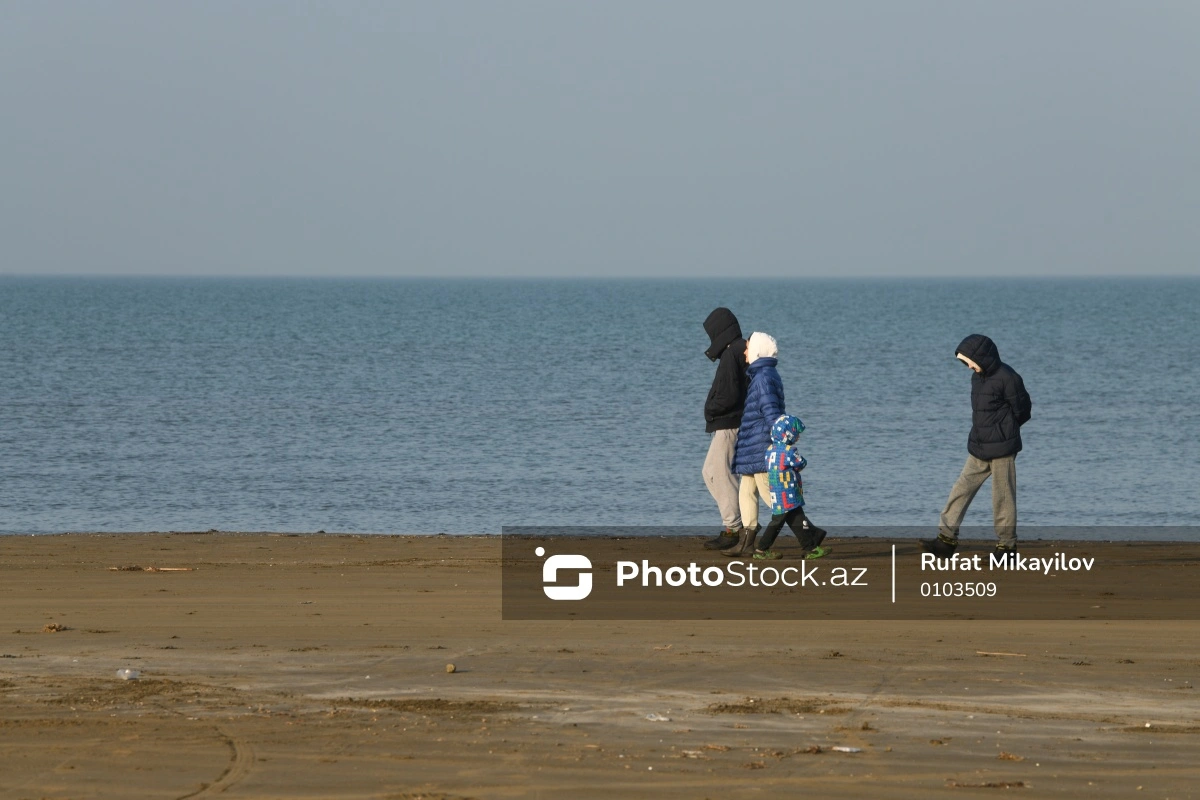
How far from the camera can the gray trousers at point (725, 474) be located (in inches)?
436

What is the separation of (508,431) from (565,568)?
15719mm

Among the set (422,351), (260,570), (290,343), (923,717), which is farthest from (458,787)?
(290,343)

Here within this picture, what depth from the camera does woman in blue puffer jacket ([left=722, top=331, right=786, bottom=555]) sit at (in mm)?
10734

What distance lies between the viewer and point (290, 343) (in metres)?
57.6

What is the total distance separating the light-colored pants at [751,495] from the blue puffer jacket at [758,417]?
61mm

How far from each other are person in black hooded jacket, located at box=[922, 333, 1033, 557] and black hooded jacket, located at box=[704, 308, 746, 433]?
1561 mm

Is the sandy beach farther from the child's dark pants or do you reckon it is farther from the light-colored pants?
the light-colored pants

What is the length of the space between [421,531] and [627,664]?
8.00 m

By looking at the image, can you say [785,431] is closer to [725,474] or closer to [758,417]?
[758,417]

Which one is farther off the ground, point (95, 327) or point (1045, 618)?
point (95, 327)

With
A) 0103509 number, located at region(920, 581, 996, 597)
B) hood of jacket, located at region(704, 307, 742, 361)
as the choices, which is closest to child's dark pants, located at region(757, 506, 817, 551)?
0103509 number, located at region(920, 581, 996, 597)

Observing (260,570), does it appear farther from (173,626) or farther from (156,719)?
(156,719)

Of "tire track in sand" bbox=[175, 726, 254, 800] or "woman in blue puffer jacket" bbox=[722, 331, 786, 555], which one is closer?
"tire track in sand" bbox=[175, 726, 254, 800]

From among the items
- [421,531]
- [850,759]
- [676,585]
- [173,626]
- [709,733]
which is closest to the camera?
[850,759]
